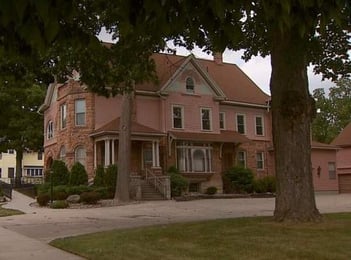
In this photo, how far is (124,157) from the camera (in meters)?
29.2

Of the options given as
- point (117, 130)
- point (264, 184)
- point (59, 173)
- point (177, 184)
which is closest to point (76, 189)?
point (59, 173)

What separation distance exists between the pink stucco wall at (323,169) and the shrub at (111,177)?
18.5 meters

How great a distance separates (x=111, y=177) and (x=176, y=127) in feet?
24.1

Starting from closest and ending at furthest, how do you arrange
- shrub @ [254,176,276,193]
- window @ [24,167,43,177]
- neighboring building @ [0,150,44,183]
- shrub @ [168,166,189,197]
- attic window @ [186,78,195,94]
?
shrub @ [168,166,189,197] → shrub @ [254,176,276,193] → attic window @ [186,78,195,94] → neighboring building @ [0,150,44,183] → window @ [24,167,43,177]

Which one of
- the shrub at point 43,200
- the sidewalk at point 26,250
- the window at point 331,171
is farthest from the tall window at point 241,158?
the sidewalk at point 26,250

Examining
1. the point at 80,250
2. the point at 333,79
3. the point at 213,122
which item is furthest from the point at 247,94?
the point at 80,250

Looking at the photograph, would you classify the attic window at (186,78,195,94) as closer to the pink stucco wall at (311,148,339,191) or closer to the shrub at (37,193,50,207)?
the pink stucco wall at (311,148,339,191)

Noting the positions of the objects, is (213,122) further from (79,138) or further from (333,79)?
(333,79)

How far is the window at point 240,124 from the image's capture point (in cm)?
4094

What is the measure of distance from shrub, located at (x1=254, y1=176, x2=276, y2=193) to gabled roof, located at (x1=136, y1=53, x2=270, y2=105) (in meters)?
6.60

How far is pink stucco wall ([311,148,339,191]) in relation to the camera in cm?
4294

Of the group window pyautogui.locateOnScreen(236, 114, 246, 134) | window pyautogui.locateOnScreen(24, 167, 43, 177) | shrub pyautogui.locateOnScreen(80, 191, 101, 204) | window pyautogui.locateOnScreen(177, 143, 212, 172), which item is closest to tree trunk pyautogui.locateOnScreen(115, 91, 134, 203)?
shrub pyautogui.locateOnScreen(80, 191, 101, 204)

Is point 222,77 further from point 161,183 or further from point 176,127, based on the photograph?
point 161,183

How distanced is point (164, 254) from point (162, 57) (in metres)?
33.5
